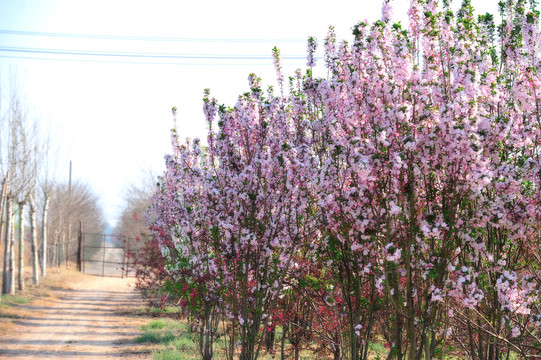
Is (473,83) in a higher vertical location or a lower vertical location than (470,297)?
higher

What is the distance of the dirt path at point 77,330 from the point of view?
10.5 m

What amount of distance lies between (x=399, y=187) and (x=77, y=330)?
11086 mm

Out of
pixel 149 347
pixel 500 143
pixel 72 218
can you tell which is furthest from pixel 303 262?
pixel 72 218

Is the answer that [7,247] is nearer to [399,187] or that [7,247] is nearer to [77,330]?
[77,330]

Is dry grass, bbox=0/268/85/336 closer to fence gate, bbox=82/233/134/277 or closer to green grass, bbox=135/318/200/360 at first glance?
fence gate, bbox=82/233/134/277

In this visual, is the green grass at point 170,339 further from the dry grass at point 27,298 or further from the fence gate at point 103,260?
the fence gate at point 103,260

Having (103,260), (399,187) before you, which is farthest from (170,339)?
(103,260)

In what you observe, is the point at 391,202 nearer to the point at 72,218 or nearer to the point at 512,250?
the point at 512,250

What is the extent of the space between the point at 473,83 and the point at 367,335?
288cm

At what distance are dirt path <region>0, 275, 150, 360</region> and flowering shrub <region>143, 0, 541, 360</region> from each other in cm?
496

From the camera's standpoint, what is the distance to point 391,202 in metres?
4.48

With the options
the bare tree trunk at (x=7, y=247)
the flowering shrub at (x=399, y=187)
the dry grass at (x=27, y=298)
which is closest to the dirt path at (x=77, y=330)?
the dry grass at (x=27, y=298)

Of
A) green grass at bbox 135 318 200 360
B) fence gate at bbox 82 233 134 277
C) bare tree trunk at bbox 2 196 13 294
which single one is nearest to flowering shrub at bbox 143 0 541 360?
green grass at bbox 135 318 200 360

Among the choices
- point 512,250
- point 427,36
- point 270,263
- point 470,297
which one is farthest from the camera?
point 270,263
